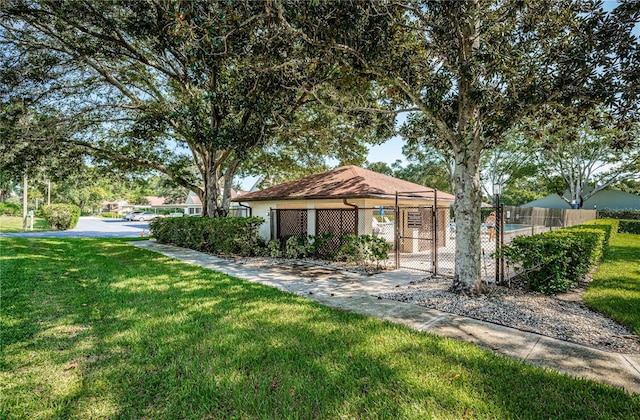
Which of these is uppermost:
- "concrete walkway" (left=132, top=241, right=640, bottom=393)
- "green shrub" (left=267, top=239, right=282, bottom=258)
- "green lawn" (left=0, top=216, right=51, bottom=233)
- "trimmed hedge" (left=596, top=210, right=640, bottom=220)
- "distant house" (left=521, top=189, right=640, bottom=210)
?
"distant house" (left=521, top=189, right=640, bottom=210)

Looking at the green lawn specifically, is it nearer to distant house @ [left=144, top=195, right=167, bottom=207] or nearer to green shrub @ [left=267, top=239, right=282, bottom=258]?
green shrub @ [left=267, top=239, right=282, bottom=258]

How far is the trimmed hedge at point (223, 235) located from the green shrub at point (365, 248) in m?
3.36

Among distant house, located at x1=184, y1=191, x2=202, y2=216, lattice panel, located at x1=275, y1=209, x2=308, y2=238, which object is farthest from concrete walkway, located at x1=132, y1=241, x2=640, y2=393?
distant house, located at x1=184, y1=191, x2=202, y2=216

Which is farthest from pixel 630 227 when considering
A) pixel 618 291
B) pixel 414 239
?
pixel 618 291

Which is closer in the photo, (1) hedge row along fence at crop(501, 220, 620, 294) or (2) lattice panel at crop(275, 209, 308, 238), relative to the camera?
(1) hedge row along fence at crop(501, 220, 620, 294)

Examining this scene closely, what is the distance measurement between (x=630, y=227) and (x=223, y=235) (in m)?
28.0

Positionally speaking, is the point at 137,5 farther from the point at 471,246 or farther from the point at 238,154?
the point at 471,246

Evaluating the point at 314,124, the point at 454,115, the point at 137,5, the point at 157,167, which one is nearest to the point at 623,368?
the point at 454,115

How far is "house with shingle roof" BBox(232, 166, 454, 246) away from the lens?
9.66 m

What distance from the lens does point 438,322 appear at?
14.3 ft

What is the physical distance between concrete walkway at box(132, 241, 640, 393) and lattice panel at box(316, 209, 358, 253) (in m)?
1.73

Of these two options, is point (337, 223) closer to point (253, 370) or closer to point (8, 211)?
point (253, 370)

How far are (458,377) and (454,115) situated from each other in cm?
509

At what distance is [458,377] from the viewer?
281 centimetres
